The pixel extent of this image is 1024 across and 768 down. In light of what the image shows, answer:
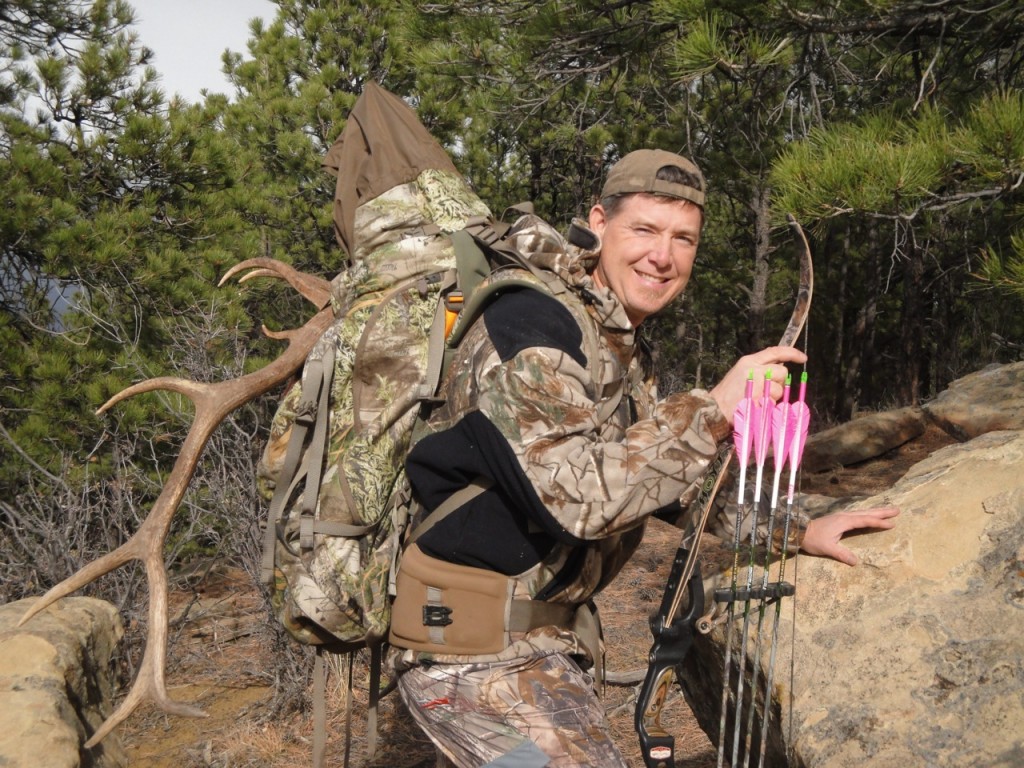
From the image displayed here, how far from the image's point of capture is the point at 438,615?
2295 mm

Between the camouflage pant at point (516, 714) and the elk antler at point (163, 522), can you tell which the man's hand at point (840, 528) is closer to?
the camouflage pant at point (516, 714)

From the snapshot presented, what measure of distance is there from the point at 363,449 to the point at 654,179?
39.7 inches

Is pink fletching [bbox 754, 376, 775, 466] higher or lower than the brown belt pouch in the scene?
higher

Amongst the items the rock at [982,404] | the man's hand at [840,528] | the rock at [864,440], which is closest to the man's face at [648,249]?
the man's hand at [840,528]

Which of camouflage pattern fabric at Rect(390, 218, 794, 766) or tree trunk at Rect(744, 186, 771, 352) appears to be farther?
tree trunk at Rect(744, 186, 771, 352)

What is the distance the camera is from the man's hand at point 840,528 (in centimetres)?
248

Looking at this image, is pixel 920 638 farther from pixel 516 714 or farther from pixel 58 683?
pixel 58 683

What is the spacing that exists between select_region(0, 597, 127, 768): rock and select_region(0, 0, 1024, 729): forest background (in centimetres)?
98

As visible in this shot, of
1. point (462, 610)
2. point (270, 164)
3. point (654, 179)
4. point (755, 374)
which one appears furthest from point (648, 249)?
point (270, 164)

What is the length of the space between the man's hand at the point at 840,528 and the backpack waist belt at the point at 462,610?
0.71 meters

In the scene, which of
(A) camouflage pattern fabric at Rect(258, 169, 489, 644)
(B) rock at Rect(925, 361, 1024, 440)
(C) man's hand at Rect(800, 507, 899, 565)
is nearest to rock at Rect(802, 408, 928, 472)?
(B) rock at Rect(925, 361, 1024, 440)

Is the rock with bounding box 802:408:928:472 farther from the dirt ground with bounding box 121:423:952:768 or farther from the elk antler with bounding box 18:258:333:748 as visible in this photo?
the elk antler with bounding box 18:258:333:748

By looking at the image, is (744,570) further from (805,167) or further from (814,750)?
(805,167)

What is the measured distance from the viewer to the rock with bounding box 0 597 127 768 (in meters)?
3.28
